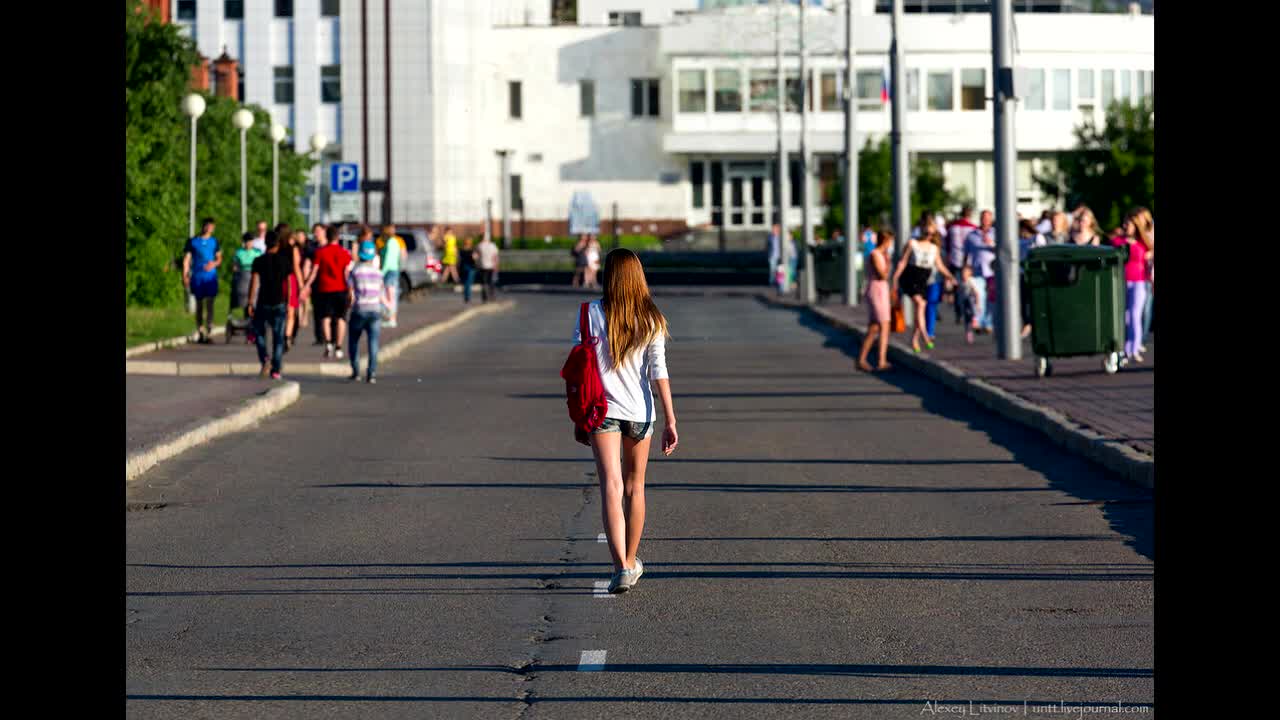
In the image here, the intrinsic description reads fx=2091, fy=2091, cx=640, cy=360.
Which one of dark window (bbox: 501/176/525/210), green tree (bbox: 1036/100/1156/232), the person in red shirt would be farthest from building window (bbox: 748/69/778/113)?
the person in red shirt

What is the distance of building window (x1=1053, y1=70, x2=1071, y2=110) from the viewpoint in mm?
88000

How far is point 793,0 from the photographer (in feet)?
283

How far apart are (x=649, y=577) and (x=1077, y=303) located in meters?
13.3

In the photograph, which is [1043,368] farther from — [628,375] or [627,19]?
[627,19]

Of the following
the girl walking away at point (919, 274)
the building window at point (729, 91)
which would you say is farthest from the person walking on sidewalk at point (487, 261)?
the building window at point (729, 91)

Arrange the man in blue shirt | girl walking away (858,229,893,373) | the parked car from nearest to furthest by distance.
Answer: girl walking away (858,229,893,373)
the man in blue shirt
the parked car

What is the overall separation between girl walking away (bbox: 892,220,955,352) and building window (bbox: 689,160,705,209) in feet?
198

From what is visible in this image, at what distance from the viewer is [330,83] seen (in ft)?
276

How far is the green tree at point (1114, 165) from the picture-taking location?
2314 inches

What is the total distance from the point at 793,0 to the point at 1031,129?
1150cm

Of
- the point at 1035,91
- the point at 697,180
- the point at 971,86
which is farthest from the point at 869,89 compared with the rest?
the point at 697,180

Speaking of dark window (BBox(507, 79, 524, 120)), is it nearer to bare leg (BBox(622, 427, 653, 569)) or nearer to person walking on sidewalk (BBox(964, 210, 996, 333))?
person walking on sidewalk (BBox(964, 210, 996, 333))
